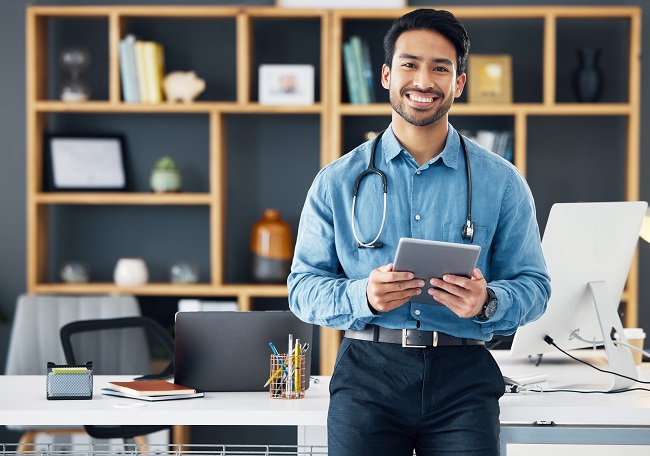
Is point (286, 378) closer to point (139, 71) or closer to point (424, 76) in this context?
point (424, 76)

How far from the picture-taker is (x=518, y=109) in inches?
169

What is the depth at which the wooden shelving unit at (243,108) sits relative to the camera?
14.0 feet

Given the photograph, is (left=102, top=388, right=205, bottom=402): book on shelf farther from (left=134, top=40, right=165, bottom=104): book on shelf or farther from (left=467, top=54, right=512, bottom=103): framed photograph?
(left=467, top=54, right=512, bottom=103): framed photograph

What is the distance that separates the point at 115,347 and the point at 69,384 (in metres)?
1.00

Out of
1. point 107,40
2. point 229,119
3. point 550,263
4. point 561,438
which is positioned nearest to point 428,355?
point 561,438

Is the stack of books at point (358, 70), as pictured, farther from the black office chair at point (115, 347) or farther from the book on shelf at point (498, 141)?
the black office chair at point (115, 347)

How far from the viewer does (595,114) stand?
173 inches

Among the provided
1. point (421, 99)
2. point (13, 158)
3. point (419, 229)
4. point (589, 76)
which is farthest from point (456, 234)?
point (13, 158)

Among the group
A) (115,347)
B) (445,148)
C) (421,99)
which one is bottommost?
(115,347)

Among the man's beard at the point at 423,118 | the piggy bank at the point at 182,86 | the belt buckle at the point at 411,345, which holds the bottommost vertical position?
the belt buckle at the point at 411,345

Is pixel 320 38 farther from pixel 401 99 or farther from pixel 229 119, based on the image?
pixel 401 99

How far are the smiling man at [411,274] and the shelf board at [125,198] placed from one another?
2189 millimetres

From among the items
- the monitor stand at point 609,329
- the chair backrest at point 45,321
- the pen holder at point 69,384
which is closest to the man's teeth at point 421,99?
the monitor stand at point 609,329

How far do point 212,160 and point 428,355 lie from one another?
2524mm
